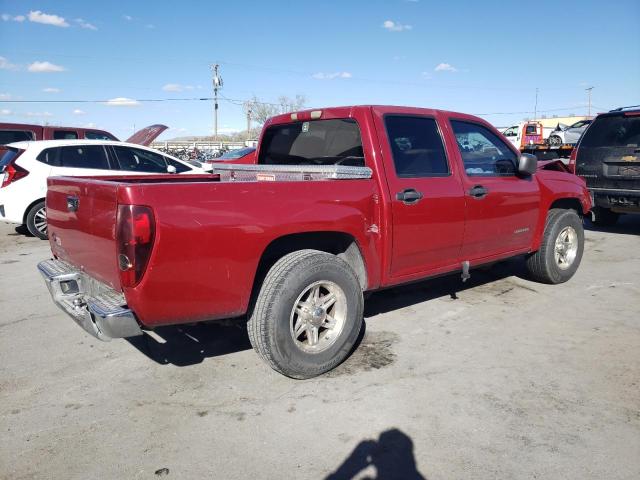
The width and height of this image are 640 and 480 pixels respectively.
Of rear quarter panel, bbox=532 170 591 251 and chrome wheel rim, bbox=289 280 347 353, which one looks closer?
chrome wheel rim, bbox=289 280 347 353

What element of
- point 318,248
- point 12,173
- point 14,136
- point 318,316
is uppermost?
point 14,136

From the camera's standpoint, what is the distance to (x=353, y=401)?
315 centimetres

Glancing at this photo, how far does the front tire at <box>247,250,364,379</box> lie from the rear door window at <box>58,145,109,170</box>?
6.61 meters

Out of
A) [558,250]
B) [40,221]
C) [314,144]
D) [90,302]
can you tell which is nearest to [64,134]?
[40,221]

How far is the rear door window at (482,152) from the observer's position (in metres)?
4.48

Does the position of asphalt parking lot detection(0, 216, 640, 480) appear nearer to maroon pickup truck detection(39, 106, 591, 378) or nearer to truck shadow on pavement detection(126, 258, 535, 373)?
truck shadow on pavement detection(126, 258, 535, 373)

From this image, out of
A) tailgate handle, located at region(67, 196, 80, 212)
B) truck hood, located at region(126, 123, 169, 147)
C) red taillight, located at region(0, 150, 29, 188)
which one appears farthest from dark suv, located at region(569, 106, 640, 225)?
truck hood, located at region(126, 123, 169, 147)

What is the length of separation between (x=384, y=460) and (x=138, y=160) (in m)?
7.94

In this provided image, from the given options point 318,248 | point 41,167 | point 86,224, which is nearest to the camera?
point 86,224

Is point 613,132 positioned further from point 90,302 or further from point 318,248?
point 90,302

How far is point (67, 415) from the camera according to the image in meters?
3.03

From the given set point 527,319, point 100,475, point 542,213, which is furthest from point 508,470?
point 542,213

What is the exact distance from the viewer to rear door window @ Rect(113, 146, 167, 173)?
8962 mm

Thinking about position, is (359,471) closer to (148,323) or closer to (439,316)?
(148,323)
